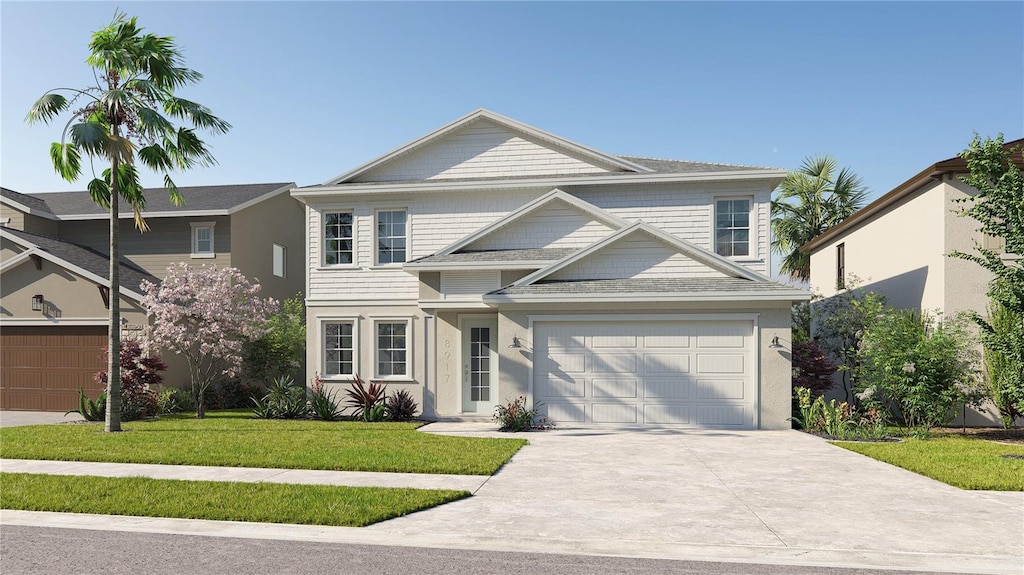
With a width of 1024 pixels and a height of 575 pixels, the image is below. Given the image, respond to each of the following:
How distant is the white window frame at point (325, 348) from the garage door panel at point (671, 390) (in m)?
7.87

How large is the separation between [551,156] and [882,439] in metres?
10.6

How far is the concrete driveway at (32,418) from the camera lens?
15742 mm

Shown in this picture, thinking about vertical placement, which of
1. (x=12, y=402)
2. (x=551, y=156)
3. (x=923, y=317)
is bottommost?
(x=12, y=402)

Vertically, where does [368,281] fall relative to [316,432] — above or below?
above

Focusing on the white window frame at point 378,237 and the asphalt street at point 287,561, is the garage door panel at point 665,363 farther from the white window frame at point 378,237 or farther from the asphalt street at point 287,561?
the asphalt street at point 287,561

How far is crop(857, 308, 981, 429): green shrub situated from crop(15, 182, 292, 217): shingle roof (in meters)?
19.4

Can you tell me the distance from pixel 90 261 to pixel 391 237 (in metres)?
9.72

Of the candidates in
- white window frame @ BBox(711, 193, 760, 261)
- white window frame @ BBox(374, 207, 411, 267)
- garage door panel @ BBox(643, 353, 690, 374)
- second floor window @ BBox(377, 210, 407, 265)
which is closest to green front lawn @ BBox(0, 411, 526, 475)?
garage door panel @ BBox(643, 353, 690, 374)

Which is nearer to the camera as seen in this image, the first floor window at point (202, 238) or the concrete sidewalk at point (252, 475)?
the concrete sidewalk at point (252, 475)

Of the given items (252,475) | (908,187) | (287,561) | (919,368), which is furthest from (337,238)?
(908,187)

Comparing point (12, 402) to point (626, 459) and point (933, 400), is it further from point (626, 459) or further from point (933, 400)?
point (933, 400)

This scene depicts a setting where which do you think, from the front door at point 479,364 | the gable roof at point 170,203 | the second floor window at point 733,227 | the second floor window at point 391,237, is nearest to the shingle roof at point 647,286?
the front door at point 479,364

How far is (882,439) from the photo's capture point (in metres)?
13.1

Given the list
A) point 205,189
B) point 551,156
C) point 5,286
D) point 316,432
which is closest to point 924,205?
point 551,156
